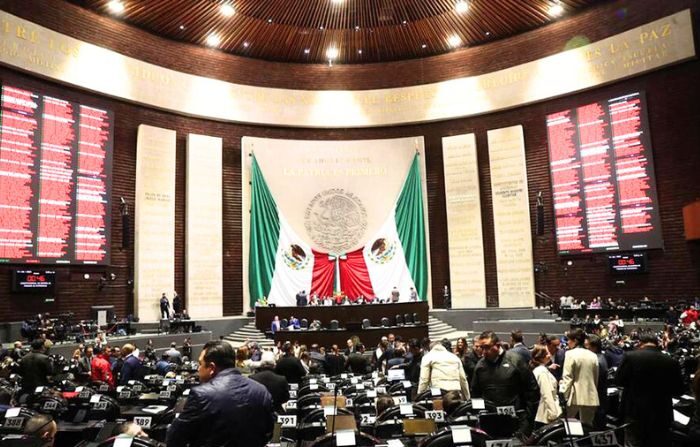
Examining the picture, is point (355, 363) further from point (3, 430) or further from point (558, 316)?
point (558, 316)

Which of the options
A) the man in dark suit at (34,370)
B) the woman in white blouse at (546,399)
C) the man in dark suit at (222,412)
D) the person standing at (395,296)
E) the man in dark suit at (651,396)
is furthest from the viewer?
the person standing at (395,296)

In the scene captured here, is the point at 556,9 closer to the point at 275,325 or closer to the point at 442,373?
the point at 275,325

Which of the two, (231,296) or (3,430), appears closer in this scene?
(3,430)

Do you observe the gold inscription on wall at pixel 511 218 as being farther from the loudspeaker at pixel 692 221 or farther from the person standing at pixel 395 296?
the loudspeaker at pixel 692 221

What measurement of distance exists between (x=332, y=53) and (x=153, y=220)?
8.86m

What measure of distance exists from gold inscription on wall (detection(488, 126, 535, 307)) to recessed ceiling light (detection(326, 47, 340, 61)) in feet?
20.9

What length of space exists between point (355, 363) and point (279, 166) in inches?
467

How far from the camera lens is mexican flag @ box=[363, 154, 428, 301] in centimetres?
1917

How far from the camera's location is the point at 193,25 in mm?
18000

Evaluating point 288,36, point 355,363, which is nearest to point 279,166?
point 288,36

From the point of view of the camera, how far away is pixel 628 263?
15.8 metres

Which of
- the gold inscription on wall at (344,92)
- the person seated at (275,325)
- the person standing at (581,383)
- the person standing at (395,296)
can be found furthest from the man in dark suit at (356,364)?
the gold inscription on wall at (344,92)

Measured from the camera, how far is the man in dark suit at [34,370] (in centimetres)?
677

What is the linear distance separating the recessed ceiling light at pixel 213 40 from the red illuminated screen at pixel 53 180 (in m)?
4.54
